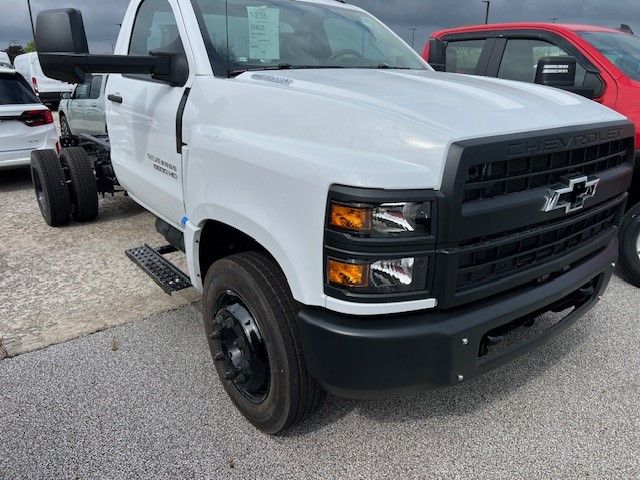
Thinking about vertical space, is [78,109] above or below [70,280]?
above

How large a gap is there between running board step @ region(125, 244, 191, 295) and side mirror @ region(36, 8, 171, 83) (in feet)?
4.31

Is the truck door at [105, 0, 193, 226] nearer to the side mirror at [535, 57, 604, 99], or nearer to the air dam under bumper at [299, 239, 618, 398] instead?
the air dam under bumper at [299, 239, 618, 398]

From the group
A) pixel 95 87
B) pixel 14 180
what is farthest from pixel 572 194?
pixel 95 87

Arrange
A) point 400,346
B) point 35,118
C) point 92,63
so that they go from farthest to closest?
point 35,118
point 92,63
point 400,346

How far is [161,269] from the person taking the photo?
367 cm

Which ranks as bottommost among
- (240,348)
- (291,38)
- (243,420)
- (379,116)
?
(243,420)

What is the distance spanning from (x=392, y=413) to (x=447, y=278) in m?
1.11

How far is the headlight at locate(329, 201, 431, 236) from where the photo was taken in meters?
1.80

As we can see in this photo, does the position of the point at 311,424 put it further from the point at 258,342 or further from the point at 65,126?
the point at 65,126

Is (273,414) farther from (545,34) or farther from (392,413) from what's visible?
(545,34)

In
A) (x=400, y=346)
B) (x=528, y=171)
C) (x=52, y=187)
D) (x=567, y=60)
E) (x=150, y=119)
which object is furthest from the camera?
(x=52, y=187)

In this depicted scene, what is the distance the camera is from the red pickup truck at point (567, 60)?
4.10m

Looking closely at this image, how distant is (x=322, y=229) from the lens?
1854mm

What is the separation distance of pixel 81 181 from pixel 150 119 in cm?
258
